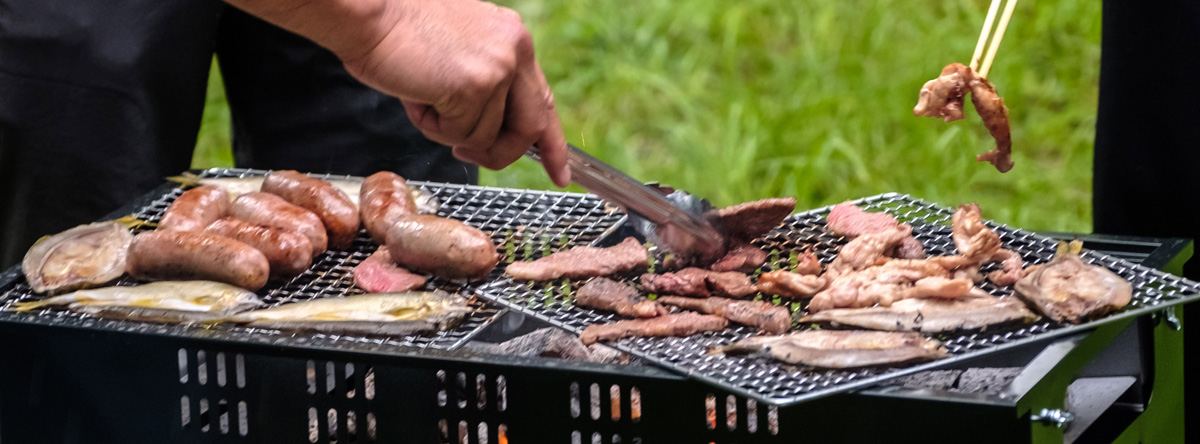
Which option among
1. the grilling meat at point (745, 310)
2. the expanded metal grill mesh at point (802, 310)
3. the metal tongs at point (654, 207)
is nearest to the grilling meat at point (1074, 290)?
the expanded metal grill mesh at point (802, 310)

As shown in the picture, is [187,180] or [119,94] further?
[119,94]

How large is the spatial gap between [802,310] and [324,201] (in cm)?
118

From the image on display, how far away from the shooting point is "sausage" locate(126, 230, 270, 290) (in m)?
2.38

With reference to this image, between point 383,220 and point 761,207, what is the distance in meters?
0.88

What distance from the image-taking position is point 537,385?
1940 mm

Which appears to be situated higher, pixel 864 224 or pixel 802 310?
pixel 864 224

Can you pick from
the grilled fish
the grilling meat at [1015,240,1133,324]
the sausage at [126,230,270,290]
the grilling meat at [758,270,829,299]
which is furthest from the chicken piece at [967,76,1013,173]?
the grilled fish

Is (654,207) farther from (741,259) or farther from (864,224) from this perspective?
(864,224)

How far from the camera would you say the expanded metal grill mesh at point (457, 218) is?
2.17 m

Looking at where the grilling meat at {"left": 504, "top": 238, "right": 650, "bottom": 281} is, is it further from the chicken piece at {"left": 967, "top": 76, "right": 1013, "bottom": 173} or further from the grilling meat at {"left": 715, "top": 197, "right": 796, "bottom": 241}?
the chicken piece at {"left": 967, "top": 76, "right": 1013, "bottom": 173}

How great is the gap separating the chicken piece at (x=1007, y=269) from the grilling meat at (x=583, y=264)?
0.73m

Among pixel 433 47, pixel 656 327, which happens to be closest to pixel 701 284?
pixel 656 327

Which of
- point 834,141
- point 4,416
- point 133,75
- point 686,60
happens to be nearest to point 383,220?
point 4,416

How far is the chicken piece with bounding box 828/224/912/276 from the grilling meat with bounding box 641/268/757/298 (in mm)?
186
